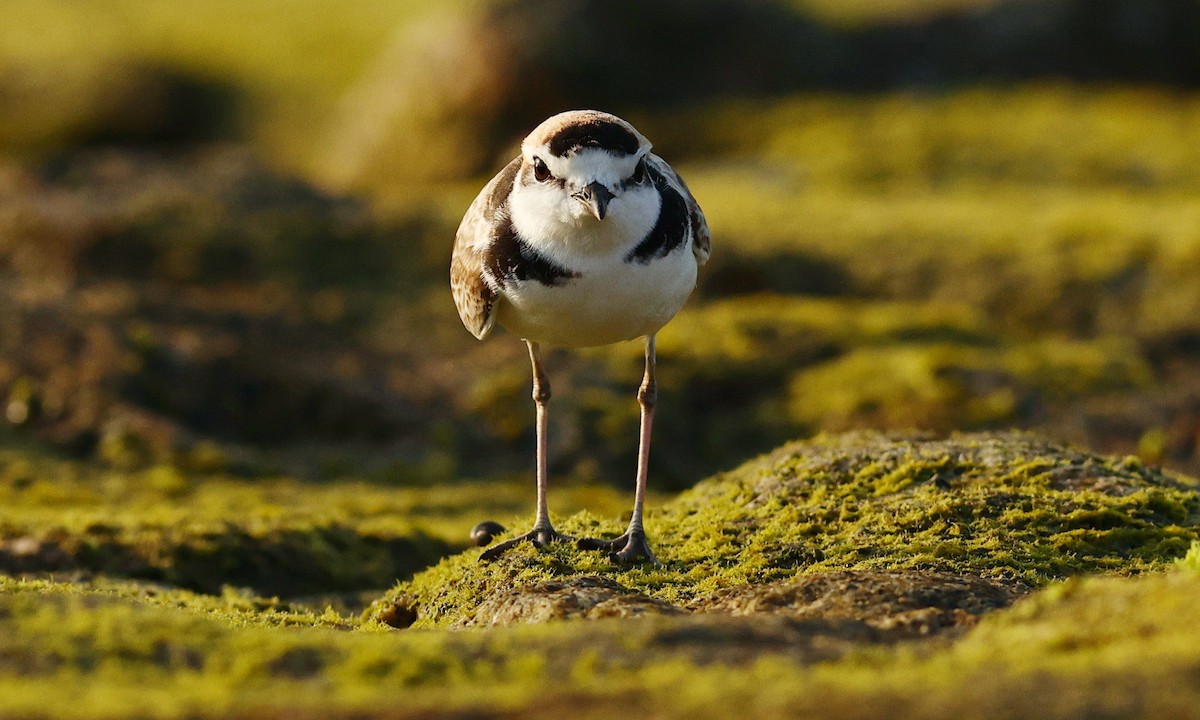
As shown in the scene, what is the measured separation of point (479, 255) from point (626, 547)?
2099 mm

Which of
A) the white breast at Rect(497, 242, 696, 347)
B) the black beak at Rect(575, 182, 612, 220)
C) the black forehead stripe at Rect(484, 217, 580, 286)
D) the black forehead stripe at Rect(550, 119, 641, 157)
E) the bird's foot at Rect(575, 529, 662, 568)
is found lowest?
the bird's foot at Rect(575, 529, 662, 568)

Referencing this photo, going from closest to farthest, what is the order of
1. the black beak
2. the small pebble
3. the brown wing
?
1. the black beak
2. the brown wing
3. the small pebble

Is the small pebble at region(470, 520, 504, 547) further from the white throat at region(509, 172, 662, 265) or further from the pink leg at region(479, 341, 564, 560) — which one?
the white throat at region(509, 172, 662, 265)

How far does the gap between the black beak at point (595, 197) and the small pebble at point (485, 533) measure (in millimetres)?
3021

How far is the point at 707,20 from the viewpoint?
33844 mm

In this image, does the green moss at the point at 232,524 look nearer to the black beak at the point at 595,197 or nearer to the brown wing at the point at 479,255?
the brown wing at the point at 479,255

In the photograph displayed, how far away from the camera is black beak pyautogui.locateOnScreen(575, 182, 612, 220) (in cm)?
792

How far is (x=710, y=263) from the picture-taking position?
20281 mm

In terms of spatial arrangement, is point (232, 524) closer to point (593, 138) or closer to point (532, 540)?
point (532, 540)

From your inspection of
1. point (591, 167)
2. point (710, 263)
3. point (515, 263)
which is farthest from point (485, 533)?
point (710, 263)

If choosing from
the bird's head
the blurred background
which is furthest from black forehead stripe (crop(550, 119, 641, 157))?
the blurred background

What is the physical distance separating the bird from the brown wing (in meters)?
0.01

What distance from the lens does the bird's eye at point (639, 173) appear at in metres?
8.38

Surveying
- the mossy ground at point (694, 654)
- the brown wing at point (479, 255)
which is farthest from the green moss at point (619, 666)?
the brown wing at point (479, 255)
